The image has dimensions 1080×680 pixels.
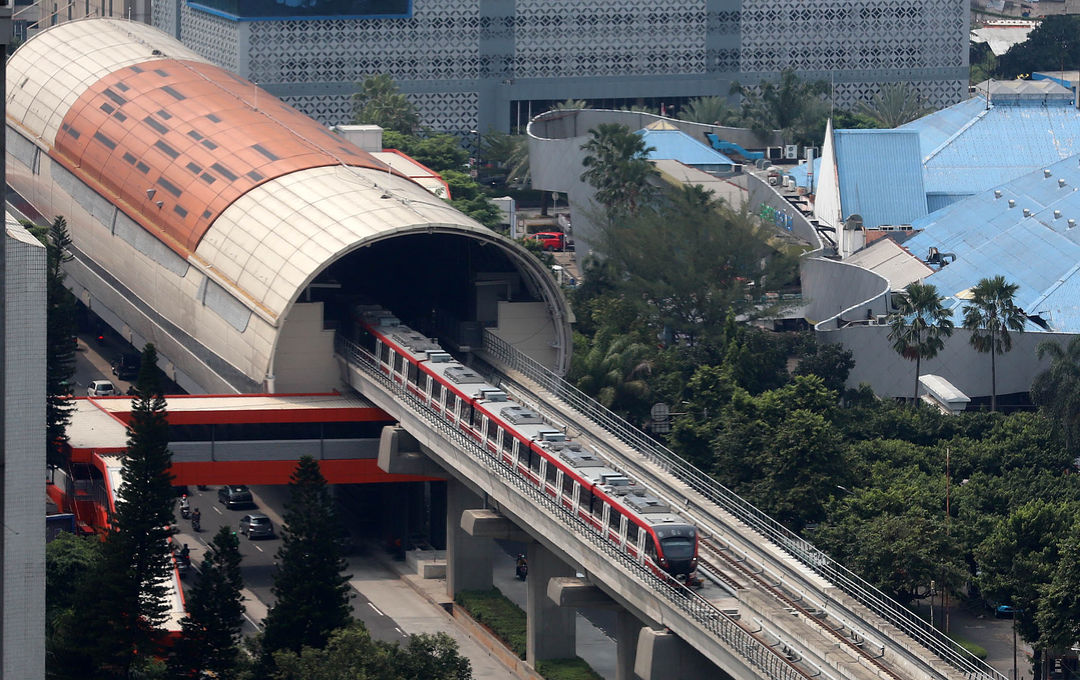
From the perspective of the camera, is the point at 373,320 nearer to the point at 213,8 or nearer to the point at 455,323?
the point at 455,323

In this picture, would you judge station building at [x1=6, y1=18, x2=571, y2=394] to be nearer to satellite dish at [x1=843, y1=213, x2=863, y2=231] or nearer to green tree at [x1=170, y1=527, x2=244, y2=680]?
green tree at [x1=170, y1=527, x2=244, y2=680]

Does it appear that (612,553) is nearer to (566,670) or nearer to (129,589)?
(566,670)

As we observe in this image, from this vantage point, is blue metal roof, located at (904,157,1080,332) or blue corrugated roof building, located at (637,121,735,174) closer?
blue metal roof, located at (904,157,1080,332)

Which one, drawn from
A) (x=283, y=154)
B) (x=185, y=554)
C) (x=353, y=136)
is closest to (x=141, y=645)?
(x=185, y=554)

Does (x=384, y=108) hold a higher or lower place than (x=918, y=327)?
higher

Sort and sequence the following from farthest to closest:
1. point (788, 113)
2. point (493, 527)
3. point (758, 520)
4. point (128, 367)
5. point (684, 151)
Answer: point (788, 113)
point (684, 151)
point (128, 367)
point (493, 527)
point (758, 520)

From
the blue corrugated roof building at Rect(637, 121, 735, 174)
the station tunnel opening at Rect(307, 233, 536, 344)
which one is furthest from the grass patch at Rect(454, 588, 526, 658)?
the blue corrugated roof building at Rect(637, 121, 735, 174)

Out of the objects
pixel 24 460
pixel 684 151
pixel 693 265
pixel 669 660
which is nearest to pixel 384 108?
pixel 684 151
